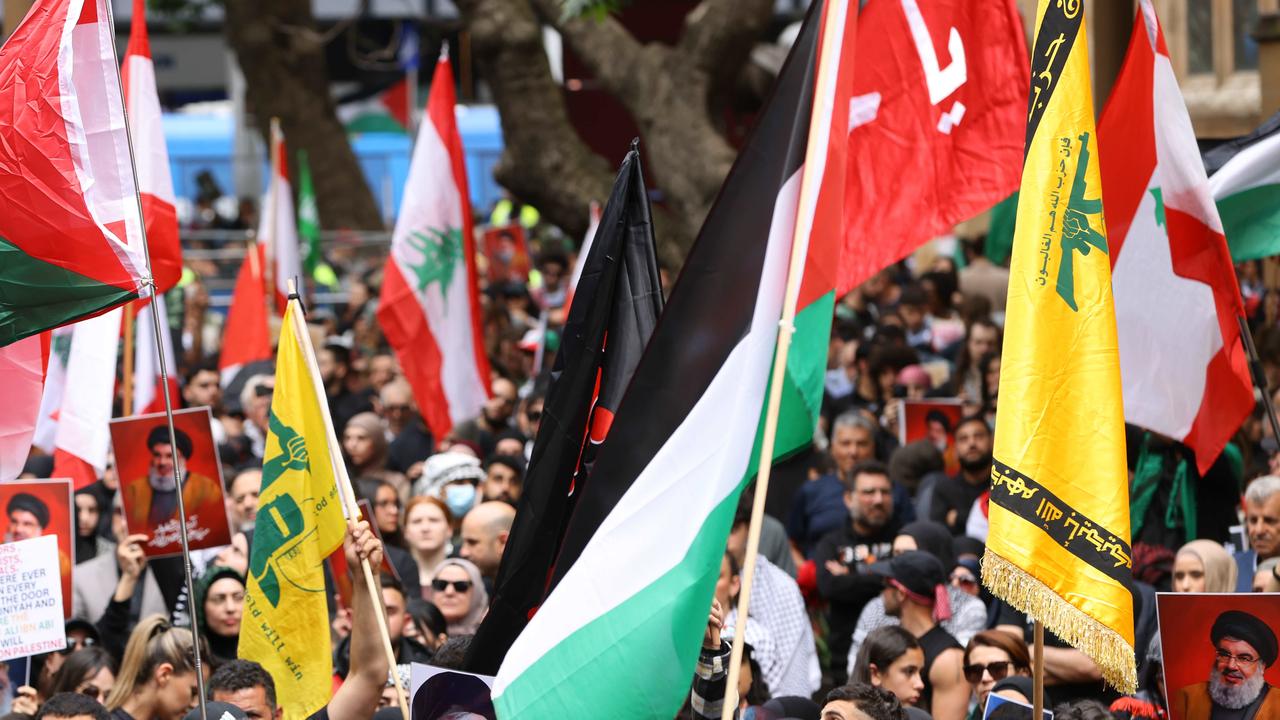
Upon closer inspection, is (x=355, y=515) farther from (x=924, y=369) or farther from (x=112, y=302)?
(x=924, y=369)

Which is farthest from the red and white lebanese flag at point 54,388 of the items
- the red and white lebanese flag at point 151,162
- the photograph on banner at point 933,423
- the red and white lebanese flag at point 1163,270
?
the red and white lebanese flag at point 1163,270

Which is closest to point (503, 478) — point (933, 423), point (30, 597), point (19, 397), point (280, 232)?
point (933, 423)

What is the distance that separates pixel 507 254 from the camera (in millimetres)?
20750

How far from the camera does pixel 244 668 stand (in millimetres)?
6367

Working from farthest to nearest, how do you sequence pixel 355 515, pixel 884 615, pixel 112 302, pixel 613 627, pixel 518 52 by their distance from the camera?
pixel 518 52 → pixel 884 615 → pixel 112 302 → pixel 355 515 → pixel 613 627

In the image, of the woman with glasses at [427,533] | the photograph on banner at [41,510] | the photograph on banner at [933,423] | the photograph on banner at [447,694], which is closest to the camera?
the photograph on banner at [447,694]

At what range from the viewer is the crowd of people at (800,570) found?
6.61m

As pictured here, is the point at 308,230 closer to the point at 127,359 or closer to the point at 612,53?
the point at 612,53

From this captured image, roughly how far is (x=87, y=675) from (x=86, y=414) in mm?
2259

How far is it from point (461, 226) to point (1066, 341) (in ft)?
24.5

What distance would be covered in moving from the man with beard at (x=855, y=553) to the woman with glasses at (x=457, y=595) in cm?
168

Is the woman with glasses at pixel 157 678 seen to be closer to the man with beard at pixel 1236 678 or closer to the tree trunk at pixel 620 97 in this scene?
the man with beard at pixel 1236 678

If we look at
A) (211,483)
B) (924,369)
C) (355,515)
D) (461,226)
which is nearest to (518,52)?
(461,226)

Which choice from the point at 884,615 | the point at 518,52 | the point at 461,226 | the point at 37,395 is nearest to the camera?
the point at 37,395
